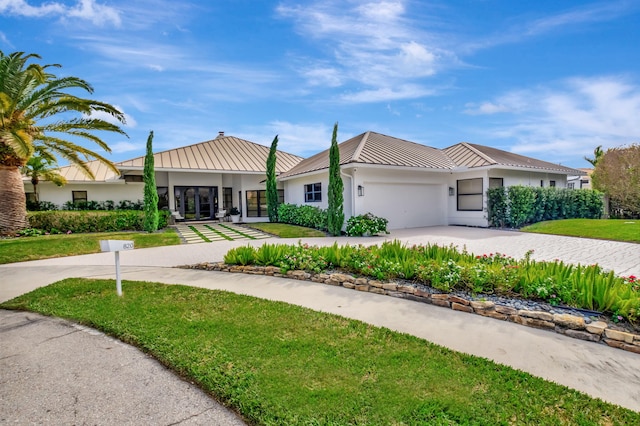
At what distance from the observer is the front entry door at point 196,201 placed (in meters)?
20.3

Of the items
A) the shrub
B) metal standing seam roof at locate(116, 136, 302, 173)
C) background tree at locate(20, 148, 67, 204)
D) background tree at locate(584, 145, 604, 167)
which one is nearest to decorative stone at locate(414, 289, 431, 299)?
the shrub

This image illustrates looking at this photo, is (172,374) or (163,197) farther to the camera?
(163,197)

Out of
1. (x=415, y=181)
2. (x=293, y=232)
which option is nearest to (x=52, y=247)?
(x=293, y=232)

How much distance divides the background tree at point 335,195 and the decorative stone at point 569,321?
9920mm

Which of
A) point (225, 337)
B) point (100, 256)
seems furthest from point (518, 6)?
point (100, 256)

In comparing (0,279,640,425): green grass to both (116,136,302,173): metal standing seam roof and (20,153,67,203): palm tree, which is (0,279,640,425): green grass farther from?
(20,153,67,203): palm tree

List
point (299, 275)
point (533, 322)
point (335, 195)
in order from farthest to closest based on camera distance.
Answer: point (335, 195) → point (299, 275) → point (533, 322)

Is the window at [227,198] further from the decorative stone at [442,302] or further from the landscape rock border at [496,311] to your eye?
the decorative stone at [442,302]

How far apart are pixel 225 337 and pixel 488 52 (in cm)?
1228

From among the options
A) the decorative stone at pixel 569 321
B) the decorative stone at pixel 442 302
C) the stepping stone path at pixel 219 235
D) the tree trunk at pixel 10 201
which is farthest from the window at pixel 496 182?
the tree trunk at pixel 10 201

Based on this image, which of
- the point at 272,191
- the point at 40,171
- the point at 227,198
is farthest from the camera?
the point at 227,198

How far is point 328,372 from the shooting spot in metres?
3.05

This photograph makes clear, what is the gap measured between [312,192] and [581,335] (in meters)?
14.1

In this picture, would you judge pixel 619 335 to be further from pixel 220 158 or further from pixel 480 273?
pixel 220 158
